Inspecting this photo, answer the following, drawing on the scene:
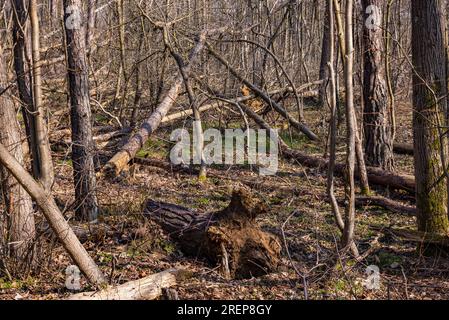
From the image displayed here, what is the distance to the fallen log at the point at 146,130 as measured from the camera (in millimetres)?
8904

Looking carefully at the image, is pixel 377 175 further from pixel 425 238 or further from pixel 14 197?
pixel 14 197

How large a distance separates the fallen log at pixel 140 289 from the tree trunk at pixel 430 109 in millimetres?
3125

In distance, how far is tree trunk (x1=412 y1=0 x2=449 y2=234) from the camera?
21.2ft

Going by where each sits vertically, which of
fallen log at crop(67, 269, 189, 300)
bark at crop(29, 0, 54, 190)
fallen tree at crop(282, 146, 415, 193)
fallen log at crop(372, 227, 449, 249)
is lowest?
fallen log at crop(67, 269, 189, 300)

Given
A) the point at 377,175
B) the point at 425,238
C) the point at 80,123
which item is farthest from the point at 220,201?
the point at 425,238

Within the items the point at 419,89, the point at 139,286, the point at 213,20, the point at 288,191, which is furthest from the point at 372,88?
the point at 139,286

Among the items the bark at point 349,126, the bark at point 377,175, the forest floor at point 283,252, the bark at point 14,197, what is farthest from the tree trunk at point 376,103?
the bark at point 14,197

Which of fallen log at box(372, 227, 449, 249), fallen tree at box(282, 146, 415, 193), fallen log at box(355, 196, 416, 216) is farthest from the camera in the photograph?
fallen tree at box(282, 146, 415, 193)

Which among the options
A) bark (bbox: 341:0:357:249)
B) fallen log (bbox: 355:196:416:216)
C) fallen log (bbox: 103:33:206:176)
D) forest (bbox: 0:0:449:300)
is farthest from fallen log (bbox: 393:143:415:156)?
bark (bbox: 341:0:357:249)

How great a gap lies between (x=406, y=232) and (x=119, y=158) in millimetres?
4641

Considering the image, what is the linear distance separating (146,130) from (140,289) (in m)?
5.20

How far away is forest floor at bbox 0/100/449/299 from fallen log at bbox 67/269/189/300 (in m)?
0.17

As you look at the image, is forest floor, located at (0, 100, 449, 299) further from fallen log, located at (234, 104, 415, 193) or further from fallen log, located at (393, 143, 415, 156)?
fallen log, located at (393, 143, 415, 156)

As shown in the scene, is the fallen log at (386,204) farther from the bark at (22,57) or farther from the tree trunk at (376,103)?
the bark at (22,57)
